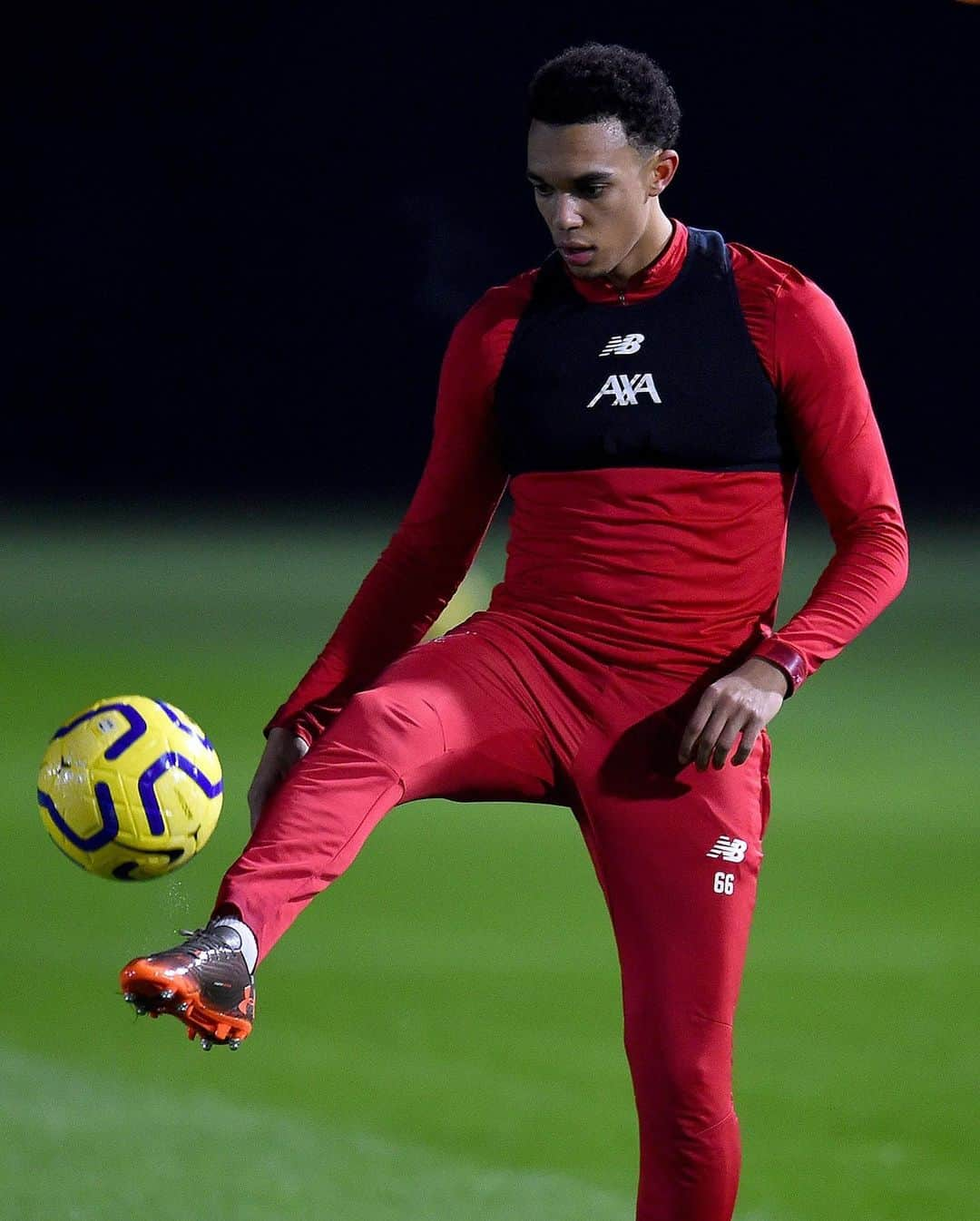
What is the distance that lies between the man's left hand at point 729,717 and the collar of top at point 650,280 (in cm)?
62

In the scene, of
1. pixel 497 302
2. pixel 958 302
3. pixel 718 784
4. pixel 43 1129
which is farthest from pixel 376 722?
pixel 958 302

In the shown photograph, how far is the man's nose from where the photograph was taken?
2750 millimetres

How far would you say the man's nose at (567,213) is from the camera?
275cm

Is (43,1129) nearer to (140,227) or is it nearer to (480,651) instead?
(480,651)

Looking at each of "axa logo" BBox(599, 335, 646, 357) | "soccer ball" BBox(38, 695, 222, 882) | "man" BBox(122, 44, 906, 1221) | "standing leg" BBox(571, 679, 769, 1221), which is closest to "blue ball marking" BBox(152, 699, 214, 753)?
"soccer ball" BBox(38, 695, 222, 882)

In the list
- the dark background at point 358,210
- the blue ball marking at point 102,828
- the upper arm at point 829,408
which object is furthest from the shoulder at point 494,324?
the dark background at point 358,210

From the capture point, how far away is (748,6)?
1194cm

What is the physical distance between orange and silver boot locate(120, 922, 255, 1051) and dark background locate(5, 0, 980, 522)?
9952 mm

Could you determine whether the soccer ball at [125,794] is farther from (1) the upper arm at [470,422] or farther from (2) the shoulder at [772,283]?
(2) the shoulder at [772,283]

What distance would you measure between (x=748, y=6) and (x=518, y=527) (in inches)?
383

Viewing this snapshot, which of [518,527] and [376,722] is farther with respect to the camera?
[518,527]

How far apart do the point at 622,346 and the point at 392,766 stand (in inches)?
28.8

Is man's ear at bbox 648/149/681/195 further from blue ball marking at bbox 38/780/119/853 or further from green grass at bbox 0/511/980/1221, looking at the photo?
green grass at bbox 0/511/980/1221

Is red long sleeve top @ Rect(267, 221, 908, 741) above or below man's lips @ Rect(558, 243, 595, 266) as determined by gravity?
below
